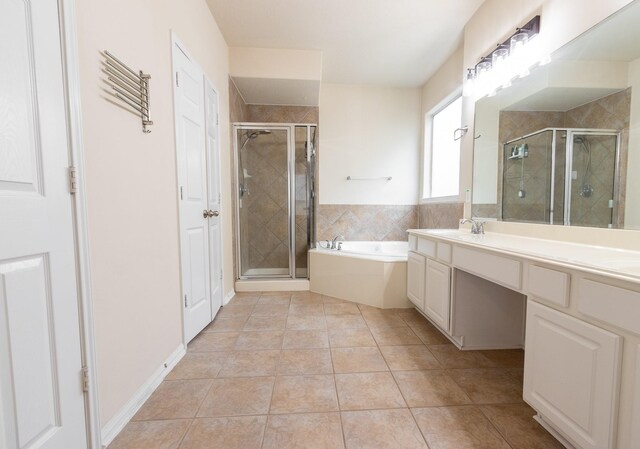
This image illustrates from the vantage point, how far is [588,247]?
1323 millimetres

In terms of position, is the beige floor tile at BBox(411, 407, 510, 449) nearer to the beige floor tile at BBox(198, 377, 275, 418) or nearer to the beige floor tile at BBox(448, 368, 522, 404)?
the beige floor tile at BBox(448, 368, 522, 404)

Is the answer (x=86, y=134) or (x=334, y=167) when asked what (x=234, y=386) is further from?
(x=334, y=167)

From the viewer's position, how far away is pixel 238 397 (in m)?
1.36

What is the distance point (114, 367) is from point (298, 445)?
2.73ft

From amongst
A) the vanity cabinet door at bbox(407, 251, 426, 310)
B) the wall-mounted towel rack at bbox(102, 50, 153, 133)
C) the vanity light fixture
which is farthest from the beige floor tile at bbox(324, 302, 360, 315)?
the vanity light fixture

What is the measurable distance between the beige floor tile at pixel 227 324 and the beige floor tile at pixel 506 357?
5.87 feet

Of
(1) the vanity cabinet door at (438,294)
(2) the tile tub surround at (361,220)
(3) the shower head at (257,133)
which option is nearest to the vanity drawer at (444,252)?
(1) the vanity cabinet door at (438,294)

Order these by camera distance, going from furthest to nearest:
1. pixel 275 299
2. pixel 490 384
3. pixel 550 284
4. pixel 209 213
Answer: pixel 275 299, pixel 209 213, pixel 490 384, pixel 550 284

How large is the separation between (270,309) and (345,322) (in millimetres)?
738

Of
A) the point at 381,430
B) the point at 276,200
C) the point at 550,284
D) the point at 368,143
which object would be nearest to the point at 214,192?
the point at 276,200

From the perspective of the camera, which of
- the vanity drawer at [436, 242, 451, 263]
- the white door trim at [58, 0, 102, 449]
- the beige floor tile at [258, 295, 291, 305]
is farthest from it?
the beige floor tile at [258, 295, 291, 305]

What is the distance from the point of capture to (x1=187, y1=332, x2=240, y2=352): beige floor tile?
1853 millimetres

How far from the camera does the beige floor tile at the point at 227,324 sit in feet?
7.00

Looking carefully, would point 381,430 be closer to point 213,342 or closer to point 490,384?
point 490,384
